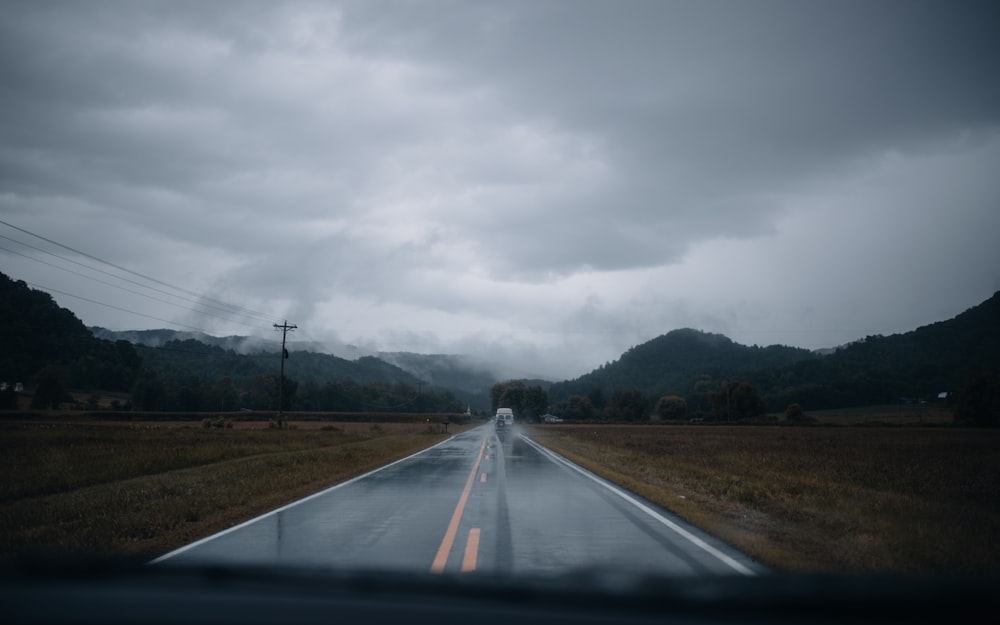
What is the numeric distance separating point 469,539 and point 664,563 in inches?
116

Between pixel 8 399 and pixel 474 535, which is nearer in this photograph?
pixel 474 535

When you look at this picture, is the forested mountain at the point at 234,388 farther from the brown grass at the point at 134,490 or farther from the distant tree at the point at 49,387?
the brown grass at the point at 134,490

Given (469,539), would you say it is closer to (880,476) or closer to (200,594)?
(200,594)

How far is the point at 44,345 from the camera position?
219 feet

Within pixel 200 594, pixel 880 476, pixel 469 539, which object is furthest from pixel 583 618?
pixel 880 476

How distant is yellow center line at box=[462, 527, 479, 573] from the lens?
7590 mm

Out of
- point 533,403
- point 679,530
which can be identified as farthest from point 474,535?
point 533,403

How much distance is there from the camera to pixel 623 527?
10.6 metres

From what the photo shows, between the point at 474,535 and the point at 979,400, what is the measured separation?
66.3 meters

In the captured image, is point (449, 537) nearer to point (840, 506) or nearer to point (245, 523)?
point (245, 523)

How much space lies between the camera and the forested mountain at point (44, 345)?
6125 cm

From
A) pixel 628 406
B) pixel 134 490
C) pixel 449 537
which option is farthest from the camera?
pixel 628 406

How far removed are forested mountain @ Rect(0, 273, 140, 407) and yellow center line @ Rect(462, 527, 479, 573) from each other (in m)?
65.8

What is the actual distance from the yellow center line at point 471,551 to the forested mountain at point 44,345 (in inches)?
2590
